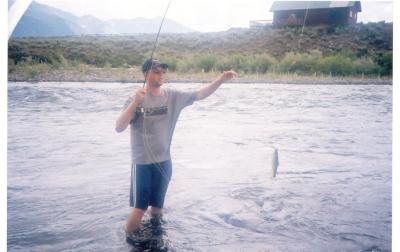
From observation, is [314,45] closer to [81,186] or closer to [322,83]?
[322,83]

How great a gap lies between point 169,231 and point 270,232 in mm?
747

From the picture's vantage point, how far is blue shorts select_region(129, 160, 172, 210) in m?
2.25

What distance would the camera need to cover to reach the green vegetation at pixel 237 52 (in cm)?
772

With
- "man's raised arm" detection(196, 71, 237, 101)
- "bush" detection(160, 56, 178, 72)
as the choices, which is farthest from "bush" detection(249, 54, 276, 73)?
"man's raised arm" detection(196, 71, 237, 101)

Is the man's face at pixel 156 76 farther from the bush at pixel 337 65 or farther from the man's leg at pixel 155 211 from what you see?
the bush at pixel 337 65

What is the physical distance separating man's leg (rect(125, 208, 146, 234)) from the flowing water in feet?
0.42

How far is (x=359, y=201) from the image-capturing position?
3.12 m

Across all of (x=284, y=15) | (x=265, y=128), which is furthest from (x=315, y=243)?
(x=265, y=128)

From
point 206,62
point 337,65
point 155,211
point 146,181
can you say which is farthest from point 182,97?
point 206,62

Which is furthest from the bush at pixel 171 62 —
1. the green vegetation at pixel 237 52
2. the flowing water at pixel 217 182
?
the flowing water at pixel 217 182

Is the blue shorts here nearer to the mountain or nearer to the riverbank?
the mountain

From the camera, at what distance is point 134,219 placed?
236 centimetres

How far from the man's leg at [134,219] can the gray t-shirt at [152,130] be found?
36 centimetres

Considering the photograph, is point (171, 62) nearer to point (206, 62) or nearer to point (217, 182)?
point (206, 62)
